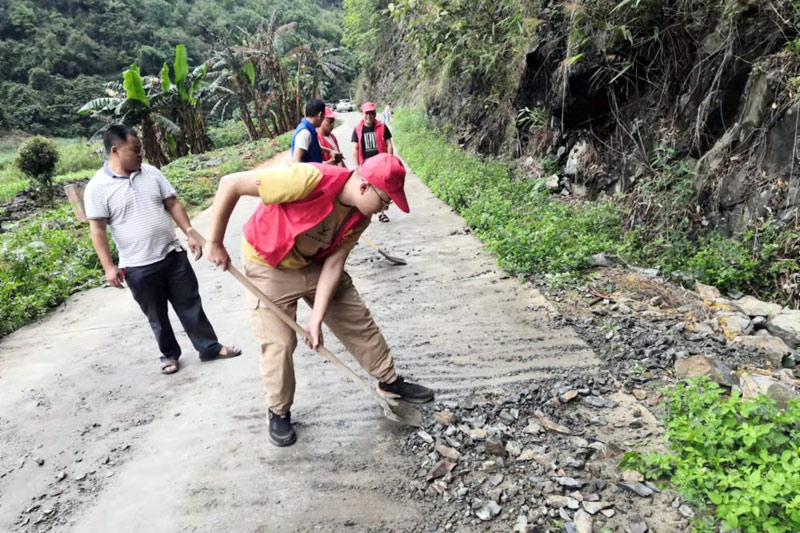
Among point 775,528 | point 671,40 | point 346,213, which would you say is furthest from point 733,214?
point 346,213

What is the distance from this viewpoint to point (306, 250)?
93.2 inches

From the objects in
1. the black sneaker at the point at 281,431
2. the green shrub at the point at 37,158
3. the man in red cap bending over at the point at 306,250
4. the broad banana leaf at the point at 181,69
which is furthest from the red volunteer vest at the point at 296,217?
the broad banana leaf at the point at 181,69

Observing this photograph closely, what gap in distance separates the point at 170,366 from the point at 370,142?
4.01m

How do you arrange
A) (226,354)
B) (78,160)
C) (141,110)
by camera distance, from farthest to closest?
(78,160), (141,110), (226,354)

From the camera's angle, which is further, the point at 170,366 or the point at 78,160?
the point at 78,160

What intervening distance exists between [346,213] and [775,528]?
6.84 ft

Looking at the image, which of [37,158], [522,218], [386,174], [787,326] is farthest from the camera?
[37,158]

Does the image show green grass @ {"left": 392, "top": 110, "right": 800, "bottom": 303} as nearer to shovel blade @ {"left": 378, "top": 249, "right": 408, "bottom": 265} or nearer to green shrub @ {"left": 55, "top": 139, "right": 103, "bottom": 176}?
shovel blade @ {"left": 378, "top": 249, "right": 408, "bottom": 265}

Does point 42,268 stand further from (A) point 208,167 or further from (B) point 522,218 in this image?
(A) point 208,167

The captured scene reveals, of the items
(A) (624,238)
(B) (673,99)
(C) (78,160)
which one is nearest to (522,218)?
(A) (624,238)

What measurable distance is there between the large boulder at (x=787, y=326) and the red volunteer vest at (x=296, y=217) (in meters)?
2.90

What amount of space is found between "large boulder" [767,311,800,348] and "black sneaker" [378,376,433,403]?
2366mm

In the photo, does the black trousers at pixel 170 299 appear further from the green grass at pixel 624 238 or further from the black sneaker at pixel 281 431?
the green grass at pixel 624 238

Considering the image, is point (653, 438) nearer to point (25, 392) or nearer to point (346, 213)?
point (346, 213)
